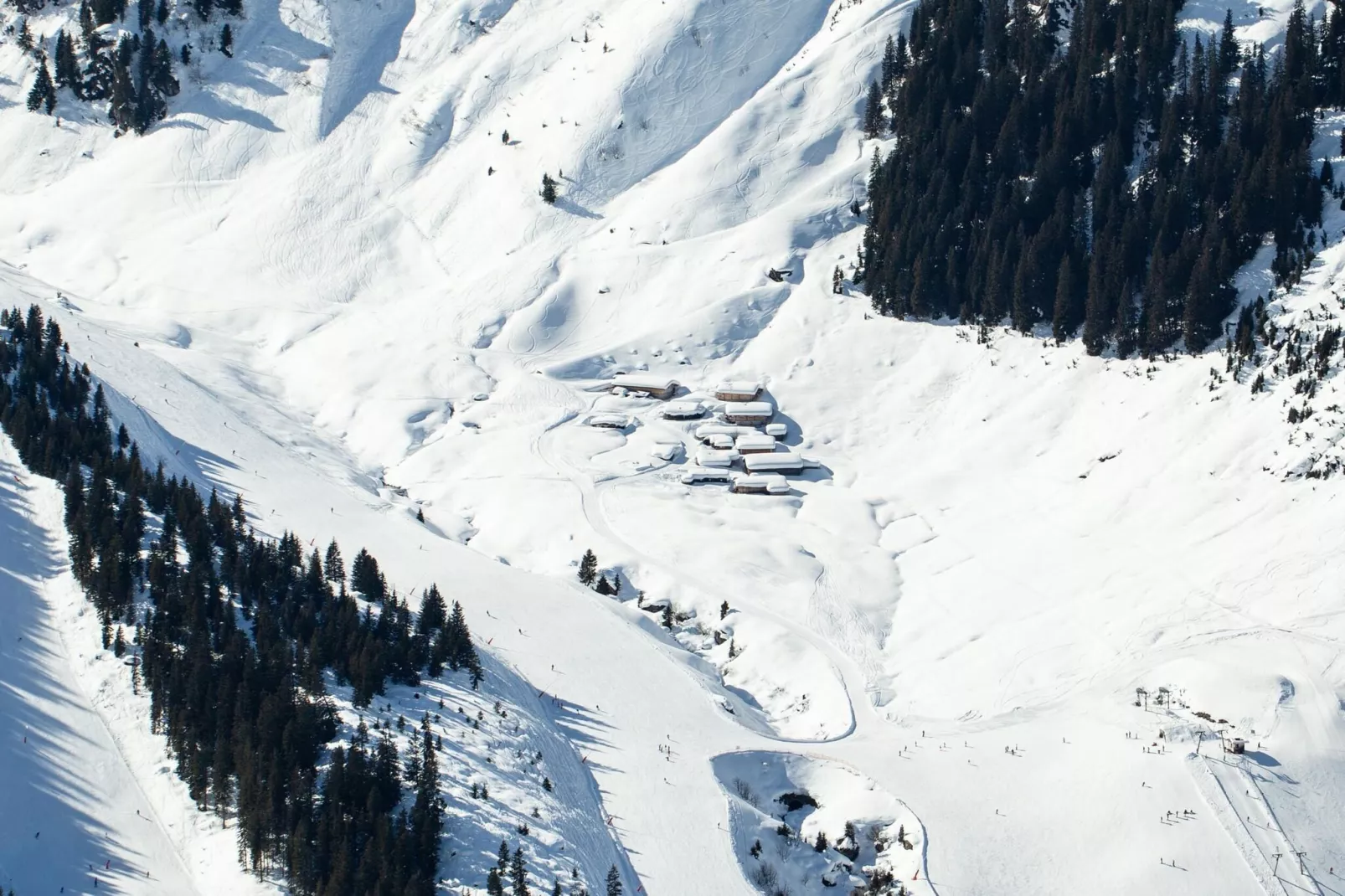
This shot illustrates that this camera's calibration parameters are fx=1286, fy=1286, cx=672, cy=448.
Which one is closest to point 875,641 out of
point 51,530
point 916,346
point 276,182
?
point 916,346

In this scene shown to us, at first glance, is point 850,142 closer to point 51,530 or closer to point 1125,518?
point 1125,518

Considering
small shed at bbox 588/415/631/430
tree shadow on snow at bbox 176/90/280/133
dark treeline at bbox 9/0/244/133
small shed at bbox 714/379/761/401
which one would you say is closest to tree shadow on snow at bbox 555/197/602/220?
small shed at bbox 714/379/761/401

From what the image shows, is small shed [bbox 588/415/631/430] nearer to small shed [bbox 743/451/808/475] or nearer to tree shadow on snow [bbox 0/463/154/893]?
small shed [bbox 743/451/808/475]

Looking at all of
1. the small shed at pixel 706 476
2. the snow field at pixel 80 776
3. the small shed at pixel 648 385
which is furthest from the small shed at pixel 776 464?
the snow field at pixel 80 776

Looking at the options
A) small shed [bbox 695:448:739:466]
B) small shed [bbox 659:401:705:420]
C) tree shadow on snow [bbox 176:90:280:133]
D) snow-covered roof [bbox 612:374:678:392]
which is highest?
tree shadow on snow [bbox 176:90:280:133]

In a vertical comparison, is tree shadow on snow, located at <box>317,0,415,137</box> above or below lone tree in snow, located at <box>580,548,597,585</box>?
above

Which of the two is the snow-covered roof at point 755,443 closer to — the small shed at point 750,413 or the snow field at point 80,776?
the small shed at point 750,413

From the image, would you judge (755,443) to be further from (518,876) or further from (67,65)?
(67,65)
